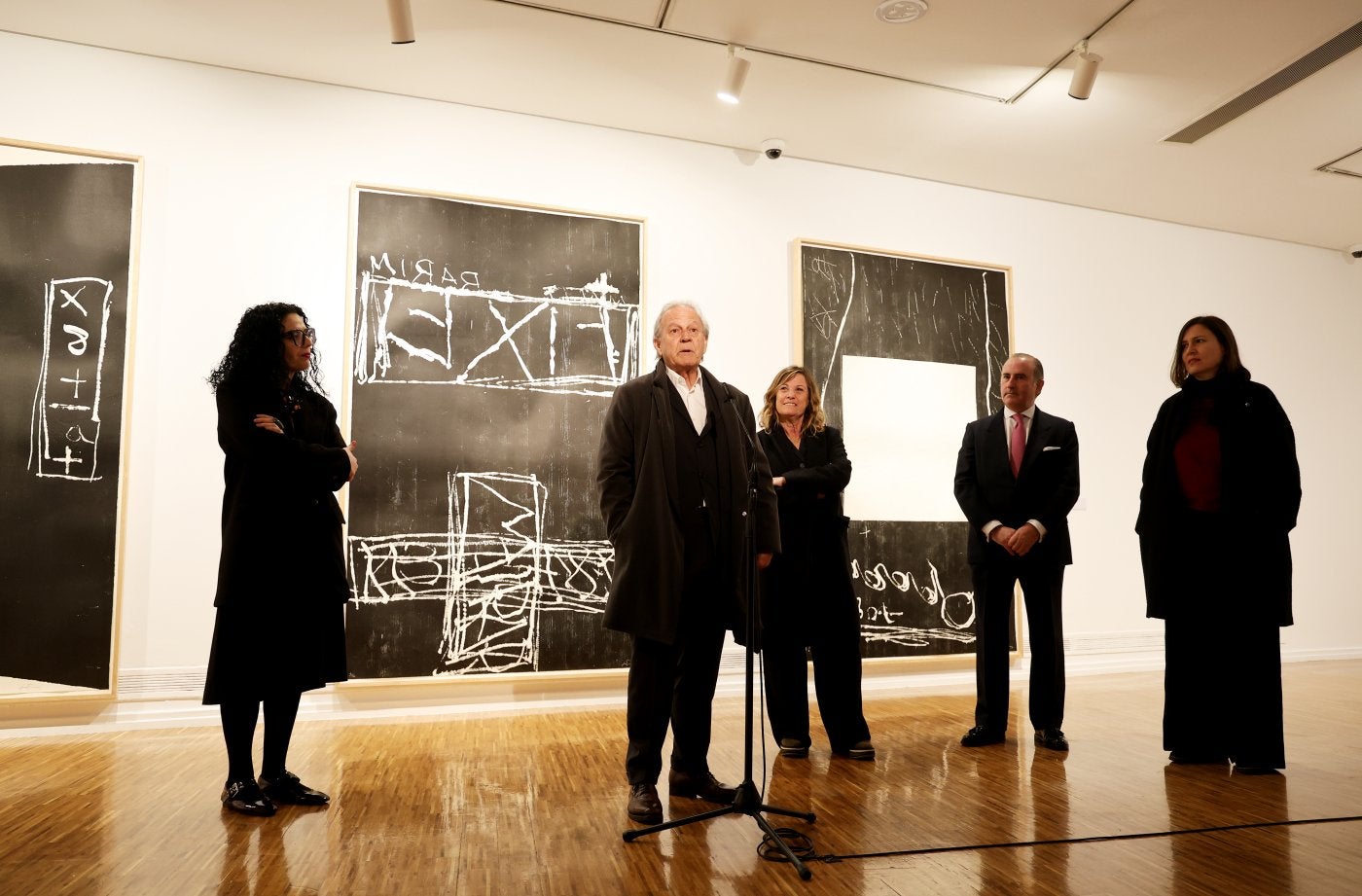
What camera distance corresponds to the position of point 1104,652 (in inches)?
235

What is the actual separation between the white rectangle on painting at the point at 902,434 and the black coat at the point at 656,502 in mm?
2617

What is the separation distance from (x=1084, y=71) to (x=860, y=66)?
1047mm

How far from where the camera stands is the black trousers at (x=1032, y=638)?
12.1ft

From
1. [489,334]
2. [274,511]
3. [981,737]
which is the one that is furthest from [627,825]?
[489,334]

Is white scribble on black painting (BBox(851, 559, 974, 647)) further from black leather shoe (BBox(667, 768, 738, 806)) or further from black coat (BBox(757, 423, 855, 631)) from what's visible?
black leather shoe (BBox(667, 768, 738, 806))

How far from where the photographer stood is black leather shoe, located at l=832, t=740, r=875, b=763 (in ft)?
11.4

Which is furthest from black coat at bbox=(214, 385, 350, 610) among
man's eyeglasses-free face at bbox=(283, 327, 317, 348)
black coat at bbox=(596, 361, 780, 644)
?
black coat at bbox=(596, 361, 780, 644)

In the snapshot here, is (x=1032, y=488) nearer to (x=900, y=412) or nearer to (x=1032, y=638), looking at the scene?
(x=1032, y=638)

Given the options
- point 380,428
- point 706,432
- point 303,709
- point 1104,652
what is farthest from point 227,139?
point 1104,652

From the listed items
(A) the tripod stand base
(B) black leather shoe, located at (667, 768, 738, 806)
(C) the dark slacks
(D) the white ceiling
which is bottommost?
(B) black leather shoe, located at (667, 768, 738, 806)

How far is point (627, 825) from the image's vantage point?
8.53 feet

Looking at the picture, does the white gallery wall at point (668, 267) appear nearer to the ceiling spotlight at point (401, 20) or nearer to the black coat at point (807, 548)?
the ceiling spotlight at point (401, 20)

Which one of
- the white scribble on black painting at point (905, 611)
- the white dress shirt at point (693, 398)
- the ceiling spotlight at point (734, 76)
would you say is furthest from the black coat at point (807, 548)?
the ceiling spotlight at point (734, 76)

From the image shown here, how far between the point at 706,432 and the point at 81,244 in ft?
10.8
